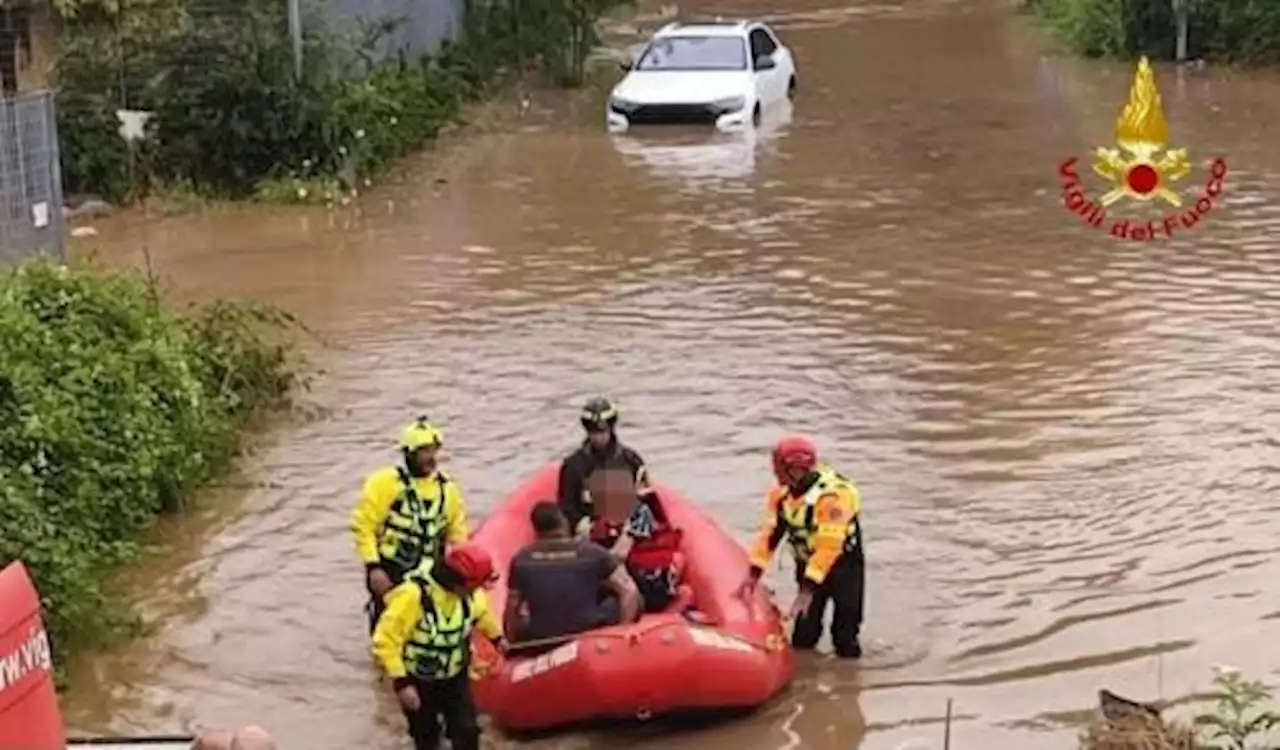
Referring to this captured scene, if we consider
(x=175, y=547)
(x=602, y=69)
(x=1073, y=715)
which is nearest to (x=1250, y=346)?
(x=1073, y=715)

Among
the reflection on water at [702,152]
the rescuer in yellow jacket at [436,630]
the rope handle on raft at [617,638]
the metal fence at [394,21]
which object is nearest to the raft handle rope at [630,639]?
the rope handle on raft at [617,638]

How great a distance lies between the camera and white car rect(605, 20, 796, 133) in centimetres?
2628

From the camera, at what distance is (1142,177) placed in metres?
12.1

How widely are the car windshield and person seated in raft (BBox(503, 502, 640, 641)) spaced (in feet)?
60.5

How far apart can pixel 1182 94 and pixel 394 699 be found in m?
22.0

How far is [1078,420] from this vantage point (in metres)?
14.0

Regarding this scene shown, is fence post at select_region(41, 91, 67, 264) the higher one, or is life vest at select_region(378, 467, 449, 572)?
fence post at select_region(41, 91, 67, 264)

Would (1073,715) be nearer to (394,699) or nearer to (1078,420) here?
(394,699)

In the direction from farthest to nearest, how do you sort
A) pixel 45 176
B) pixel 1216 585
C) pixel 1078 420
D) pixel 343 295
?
pixel 343 295
pixel 45 176
pixel 1078 420
pixel 1216 585

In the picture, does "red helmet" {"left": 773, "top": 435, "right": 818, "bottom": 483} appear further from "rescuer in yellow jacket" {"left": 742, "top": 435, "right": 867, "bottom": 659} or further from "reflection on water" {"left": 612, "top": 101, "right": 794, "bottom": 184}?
"reflection on water" {"left": 612, "top": 101, "right": 794, "bottom": 184}

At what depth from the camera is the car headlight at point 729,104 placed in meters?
26.2

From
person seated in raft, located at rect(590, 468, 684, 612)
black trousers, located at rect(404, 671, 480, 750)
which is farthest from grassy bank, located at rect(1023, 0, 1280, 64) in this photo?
black trousers, located at rect(404, 671, 480, 750)

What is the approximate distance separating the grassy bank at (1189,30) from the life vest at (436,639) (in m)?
25.7

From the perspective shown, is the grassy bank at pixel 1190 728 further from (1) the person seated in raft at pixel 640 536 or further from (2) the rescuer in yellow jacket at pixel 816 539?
(1) the person seated in raft at pixel 640 536
